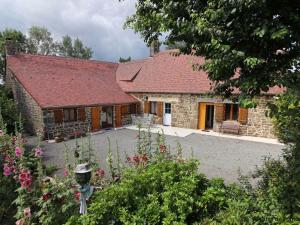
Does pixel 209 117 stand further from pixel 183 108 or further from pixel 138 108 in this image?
pixel 138 108

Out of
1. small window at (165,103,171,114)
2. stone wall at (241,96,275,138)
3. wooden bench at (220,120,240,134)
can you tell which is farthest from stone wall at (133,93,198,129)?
stone wall at (241,96,275,138)

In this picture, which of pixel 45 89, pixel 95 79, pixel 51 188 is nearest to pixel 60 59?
pixel 95 79

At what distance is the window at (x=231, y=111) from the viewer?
14.6m

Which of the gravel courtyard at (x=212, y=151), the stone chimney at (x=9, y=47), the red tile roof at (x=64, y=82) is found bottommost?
the gravel courtyard at (x=212, y=151)

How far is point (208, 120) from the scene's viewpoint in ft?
53.4

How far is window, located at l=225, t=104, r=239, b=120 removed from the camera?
576 inches

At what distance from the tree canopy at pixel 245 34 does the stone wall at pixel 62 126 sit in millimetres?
11536

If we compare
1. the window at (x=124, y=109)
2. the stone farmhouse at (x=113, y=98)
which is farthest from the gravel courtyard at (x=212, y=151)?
the window at (x=124, y=109)

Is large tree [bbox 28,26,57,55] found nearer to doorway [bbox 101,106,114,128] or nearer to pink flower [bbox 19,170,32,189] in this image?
doorway [bbox 101,106,114,128]

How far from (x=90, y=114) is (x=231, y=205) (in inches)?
508

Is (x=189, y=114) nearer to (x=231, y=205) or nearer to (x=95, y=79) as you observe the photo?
(x=95, y=79)

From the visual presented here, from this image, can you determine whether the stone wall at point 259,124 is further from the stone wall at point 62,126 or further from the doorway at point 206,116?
the stone wall at point 62,126

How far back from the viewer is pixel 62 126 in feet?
45.9

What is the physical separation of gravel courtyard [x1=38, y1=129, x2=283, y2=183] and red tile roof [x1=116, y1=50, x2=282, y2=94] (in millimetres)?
4120
